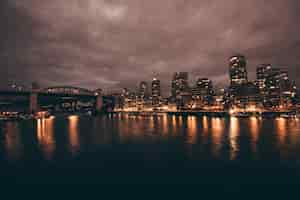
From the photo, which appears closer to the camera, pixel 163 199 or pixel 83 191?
pixel 163 199

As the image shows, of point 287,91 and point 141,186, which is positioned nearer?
point 141,186

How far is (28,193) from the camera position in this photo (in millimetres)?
11719

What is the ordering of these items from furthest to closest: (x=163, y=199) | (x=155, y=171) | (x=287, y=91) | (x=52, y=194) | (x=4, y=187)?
(x=287, y=91) → (x=155, y=171) → (x=4, y=187) → (x=52, y=194) → (x=163, y=199)

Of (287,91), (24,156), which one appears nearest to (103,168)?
(24,156)

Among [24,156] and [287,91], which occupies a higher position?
[287,91]

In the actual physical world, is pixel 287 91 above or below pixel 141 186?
above

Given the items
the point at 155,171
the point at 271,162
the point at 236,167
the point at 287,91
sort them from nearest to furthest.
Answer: the point at 155,171, the point at 236,167, the point at 271,162, the point at 287,91

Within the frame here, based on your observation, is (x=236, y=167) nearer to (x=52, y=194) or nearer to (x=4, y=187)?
(x=52, y=194)

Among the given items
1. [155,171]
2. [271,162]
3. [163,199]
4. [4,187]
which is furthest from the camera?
[271,162]

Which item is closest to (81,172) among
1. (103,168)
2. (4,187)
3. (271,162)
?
(103,168)

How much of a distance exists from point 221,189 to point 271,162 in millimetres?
9723

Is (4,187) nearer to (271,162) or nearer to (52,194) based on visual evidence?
(52,194)

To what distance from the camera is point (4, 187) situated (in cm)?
1260

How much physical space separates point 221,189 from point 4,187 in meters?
15.8
